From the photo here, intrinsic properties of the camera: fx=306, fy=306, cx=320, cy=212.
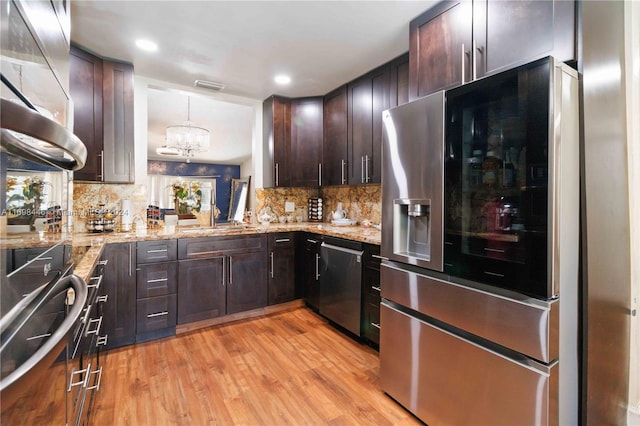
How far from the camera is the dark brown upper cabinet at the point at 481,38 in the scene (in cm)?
136

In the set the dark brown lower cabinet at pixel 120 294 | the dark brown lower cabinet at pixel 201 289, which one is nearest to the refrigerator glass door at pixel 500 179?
the dark brown lower cabinet at pixel 201 289

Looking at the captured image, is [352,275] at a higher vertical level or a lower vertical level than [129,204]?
lower

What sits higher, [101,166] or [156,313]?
[101,166]

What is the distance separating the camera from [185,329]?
9.56ft

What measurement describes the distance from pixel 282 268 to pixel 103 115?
2247 millimetres

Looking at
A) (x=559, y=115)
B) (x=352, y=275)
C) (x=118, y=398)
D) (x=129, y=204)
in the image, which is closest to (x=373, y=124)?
(x=352, y=275)

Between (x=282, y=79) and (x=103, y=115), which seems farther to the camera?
(x=282, y=79)

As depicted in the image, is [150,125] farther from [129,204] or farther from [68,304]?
[68,304]

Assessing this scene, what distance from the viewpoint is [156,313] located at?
273cm

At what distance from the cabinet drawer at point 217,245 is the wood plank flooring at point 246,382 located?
0.75m

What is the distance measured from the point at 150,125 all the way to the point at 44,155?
516cm

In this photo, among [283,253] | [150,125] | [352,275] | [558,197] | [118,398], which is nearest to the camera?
[558,197]

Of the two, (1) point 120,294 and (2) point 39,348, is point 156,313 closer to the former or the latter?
(1) point 120,294

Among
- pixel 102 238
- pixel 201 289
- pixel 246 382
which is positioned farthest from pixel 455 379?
pixel 102 238
